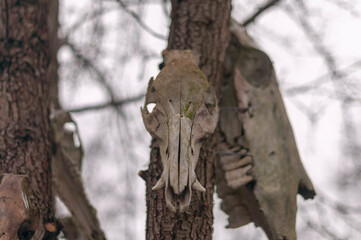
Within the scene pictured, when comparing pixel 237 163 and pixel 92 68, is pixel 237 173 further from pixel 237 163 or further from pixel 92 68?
pixel 92 68

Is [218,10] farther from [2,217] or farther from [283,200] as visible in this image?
[2,217]

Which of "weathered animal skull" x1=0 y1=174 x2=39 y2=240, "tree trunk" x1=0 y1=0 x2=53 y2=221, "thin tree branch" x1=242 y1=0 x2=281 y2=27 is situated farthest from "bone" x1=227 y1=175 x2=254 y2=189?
"thin tree branch" x1=242 y1=0 x2=281 y2=27

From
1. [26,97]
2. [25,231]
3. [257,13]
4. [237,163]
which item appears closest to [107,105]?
[257,13]

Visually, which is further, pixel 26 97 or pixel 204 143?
pixel 26 97

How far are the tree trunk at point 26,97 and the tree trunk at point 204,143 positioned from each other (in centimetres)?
72

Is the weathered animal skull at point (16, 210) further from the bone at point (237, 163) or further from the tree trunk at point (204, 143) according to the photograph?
the bone at point (237, 163)

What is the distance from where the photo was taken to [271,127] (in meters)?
4.06

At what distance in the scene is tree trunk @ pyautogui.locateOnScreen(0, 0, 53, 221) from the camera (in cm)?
352

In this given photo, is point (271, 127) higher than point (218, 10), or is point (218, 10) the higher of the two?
point (218, 10)

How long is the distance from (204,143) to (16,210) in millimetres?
1242

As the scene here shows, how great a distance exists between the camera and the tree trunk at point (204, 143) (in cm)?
321

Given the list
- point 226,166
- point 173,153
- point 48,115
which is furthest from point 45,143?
point 173,153

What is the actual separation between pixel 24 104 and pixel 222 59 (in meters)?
1.45

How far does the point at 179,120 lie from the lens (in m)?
2.65
